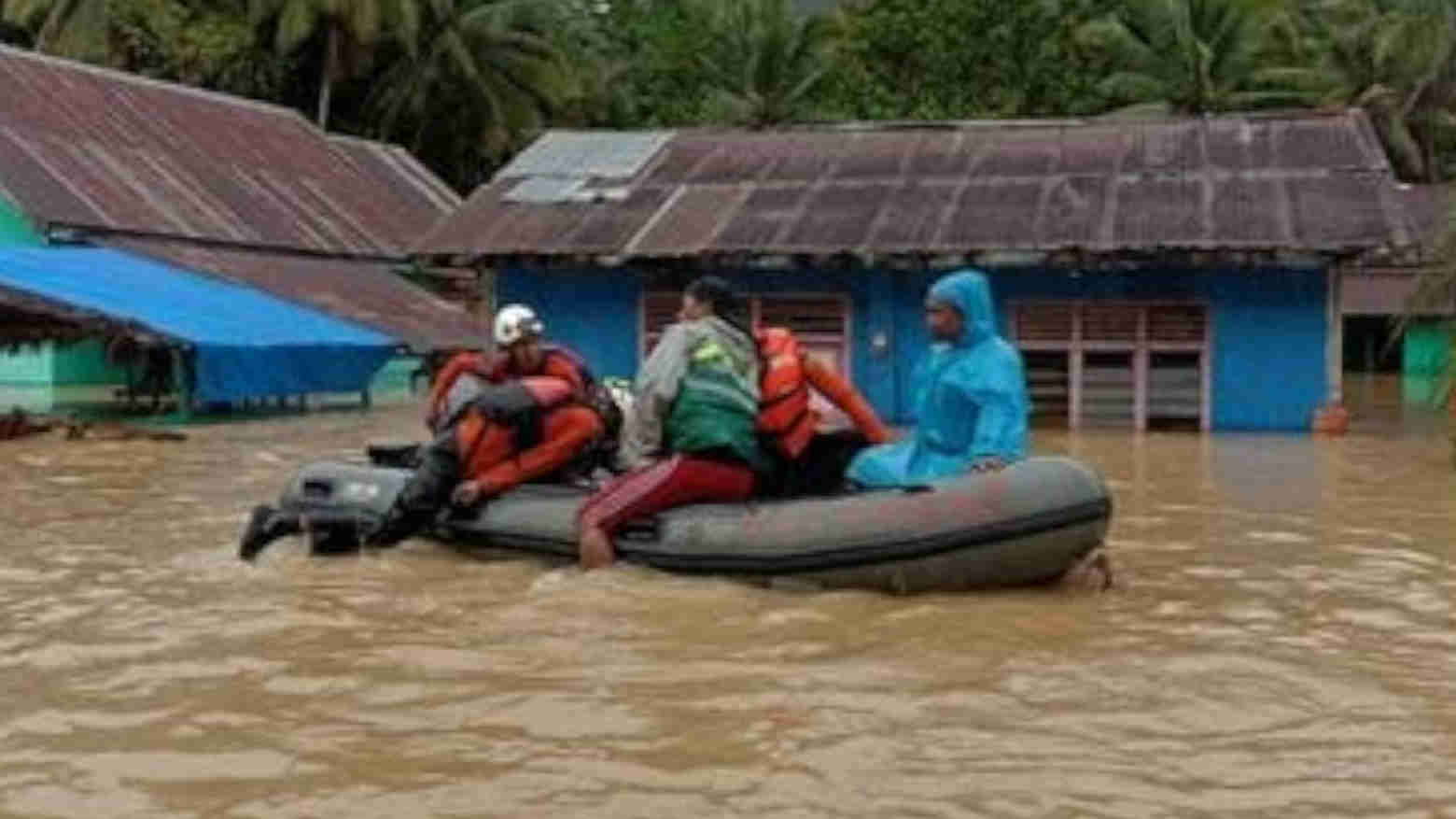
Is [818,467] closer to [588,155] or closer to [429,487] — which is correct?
[429,487]

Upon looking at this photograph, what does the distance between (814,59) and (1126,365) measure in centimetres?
2089

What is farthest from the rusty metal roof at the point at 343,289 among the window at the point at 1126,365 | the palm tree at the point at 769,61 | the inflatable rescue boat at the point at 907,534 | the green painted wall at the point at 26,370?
the inflatable rescue boat at the point at 907,534

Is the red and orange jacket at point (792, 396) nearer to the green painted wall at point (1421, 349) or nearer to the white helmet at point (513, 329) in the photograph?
the white helmet at point (513, 329)

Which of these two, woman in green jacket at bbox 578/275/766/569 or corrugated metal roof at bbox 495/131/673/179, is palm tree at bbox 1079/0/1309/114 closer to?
corrugated metal roof at bbox 495/131/673/179

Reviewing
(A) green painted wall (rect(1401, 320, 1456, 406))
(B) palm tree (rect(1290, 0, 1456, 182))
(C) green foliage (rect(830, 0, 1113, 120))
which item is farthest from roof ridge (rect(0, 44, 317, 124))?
(A) green painted wall (rect(1401, 320, 1456, 406))

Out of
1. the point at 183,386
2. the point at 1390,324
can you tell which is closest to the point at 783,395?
the point at 183,386

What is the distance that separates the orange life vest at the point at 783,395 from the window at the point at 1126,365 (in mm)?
13180

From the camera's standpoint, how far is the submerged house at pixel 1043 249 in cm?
2211

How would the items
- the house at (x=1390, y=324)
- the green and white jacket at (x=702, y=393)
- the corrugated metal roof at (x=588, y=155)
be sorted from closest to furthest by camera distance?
the green and white jacket at (x=702, y=393)
the corrugated metal roof at (x=588, y=155)
the house at (x=1390, y=324)

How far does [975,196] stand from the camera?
77.9ft

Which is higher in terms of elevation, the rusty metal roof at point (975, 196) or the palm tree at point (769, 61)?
the palm tree at point (769, 61)

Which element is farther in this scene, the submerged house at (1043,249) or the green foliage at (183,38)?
the green foliage at (183,38)

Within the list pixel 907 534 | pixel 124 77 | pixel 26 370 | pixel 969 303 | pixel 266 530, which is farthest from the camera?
pixel 124 77

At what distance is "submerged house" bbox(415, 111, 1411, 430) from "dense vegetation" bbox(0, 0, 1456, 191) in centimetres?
1486
